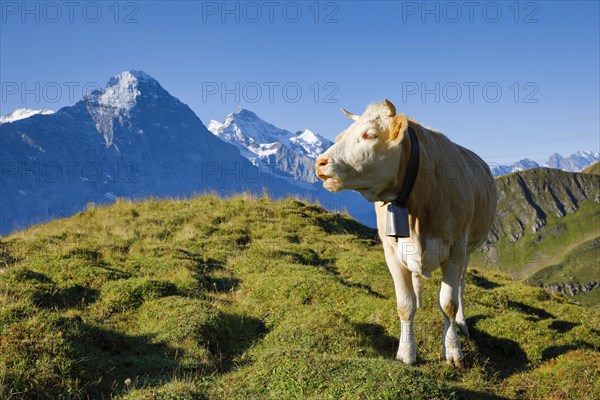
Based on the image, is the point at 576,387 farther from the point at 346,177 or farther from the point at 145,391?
the point at 145,391

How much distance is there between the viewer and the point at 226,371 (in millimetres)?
8359

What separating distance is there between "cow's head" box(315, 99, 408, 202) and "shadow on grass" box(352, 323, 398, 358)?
3686 millimetres

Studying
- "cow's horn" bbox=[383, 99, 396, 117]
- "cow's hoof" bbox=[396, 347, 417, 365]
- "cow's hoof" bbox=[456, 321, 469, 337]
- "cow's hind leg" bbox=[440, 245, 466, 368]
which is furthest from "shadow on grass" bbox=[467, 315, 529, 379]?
"cow's horn" bbox=[383, 99, 396, 117]

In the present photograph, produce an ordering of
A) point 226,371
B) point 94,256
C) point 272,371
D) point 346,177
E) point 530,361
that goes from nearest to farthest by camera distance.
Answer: point 346,177 → point 272,371 → point 226,371 → point 530,361 → point 94,256

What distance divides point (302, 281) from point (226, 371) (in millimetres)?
4495

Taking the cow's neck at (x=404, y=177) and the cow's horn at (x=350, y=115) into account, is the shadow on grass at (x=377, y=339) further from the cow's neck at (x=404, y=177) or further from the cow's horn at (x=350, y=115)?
the cow's horn at (x=350, y=115)

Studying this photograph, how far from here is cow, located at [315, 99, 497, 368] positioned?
6637 mm

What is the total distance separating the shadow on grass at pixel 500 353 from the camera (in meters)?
8.95

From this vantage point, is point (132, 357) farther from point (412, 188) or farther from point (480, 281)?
point (480, 281)

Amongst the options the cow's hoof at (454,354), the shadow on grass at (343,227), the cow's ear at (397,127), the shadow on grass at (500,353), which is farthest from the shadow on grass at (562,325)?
the shadow on grass at (343,227)

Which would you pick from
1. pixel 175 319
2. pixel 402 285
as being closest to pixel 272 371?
pixel 402 285

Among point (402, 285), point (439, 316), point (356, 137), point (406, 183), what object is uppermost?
point (356, 137)

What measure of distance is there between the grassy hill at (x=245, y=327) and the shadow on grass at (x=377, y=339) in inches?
1.4

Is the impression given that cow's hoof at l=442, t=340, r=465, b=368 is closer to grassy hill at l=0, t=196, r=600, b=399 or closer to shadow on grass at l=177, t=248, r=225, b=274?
grassy hill at l=0, t=196, r=600, b=399
